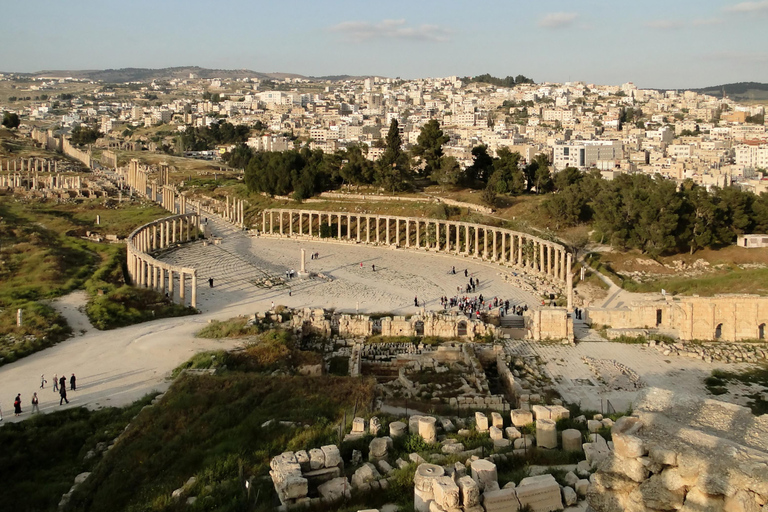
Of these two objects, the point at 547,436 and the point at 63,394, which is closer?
the point at 547,436

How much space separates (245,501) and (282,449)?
2.64 m

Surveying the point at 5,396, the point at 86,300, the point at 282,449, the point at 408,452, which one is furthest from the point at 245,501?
the point at 86,300

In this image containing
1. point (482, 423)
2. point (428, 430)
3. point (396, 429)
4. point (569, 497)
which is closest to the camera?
point (569, 497)

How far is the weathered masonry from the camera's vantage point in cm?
4619

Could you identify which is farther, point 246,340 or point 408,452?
point 246,340

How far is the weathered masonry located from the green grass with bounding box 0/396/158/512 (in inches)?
1077

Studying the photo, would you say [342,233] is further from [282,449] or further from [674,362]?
[282,449]

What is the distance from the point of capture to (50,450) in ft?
60.2

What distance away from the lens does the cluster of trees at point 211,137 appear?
136250mm

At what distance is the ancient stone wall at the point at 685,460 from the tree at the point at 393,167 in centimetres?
5476

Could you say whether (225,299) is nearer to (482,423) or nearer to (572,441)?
(482,423)

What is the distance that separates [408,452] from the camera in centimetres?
1507

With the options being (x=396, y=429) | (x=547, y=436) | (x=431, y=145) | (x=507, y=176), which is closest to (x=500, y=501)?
(x=547, y=436)

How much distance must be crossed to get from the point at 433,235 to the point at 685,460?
46.4m
